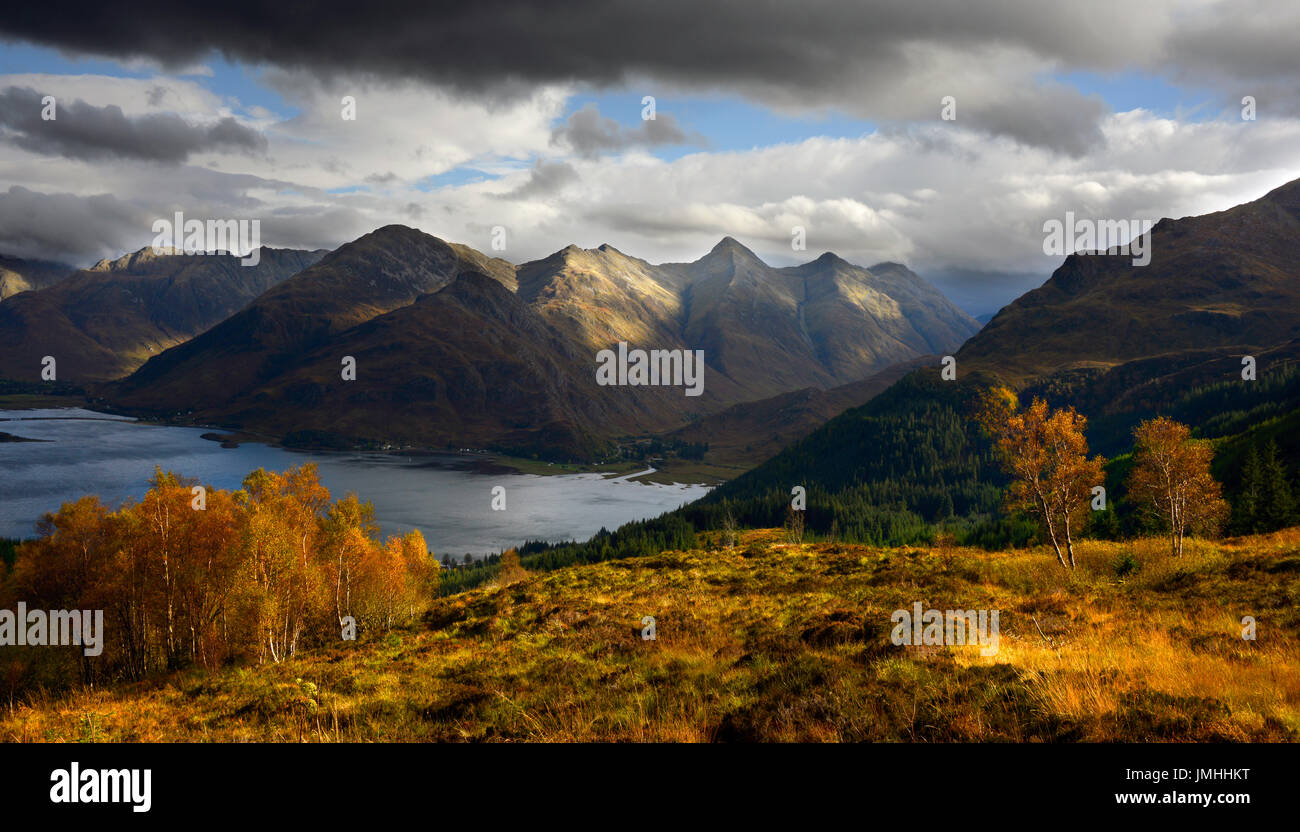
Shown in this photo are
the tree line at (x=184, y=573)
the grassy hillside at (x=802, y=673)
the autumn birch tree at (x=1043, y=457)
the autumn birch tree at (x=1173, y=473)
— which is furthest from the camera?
the tree line at (x=184, y=573)

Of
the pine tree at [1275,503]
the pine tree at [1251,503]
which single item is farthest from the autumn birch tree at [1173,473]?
the pine tree at [1275,503]

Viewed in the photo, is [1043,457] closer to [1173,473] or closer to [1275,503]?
[1173,473]

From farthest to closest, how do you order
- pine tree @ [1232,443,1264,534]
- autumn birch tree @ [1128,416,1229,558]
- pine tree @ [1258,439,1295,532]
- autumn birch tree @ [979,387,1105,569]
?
pine tree @ [1232,443,1264,534], pine tree @ [1258,439,1295,532], autumn birch tree @ [1128,416,1229,558], autumn birch tree @ [979,387,1105,569]

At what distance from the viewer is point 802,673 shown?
564 inches

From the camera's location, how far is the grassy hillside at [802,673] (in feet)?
33.2

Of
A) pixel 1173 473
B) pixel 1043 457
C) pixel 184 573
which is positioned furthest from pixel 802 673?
pixel 184 573

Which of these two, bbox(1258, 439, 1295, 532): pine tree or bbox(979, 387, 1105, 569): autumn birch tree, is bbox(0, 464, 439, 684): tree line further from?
bbox(1258, 439, 1295, 532): pine tree

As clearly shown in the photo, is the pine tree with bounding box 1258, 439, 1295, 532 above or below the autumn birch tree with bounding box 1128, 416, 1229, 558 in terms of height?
below

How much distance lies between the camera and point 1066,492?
40.7 metres

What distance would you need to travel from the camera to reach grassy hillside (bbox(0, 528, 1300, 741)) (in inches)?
399

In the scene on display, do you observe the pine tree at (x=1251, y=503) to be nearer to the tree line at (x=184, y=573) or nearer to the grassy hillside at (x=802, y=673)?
the grassy hillside at (x=802, y=673)

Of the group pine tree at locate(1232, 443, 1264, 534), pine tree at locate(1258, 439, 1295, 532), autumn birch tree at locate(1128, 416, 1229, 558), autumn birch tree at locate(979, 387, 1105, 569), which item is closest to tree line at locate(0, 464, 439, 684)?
autumn birch tree at locate(979, 387, 1105, 569)
